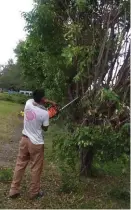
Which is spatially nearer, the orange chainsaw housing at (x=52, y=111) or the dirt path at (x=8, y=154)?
the orange chainsaw housing at (x=52, y=111)

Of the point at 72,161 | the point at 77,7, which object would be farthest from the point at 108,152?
the point at 77,7

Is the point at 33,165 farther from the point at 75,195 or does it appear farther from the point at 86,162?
the point at 86,162

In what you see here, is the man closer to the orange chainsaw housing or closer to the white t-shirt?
the white t-shirt

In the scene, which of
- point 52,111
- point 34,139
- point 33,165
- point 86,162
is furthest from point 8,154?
point 34,139

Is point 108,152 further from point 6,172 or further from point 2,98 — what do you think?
point 2,98

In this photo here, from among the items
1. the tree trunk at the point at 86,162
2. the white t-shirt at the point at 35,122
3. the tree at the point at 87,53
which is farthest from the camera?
the tree trunk at the point at 86,162

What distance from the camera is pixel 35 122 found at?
6566 mm

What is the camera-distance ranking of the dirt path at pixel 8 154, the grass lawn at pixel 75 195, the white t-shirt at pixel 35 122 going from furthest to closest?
the dirt path at pixel 8 154
the white t-shirt at pixel 35 122
the grass lawn at pixel 75 195

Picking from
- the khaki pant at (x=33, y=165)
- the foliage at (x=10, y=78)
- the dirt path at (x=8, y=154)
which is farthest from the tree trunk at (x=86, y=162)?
the foliage at (x=10, y=78)

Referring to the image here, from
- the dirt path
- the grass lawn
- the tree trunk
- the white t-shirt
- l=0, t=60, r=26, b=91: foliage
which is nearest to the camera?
the grass lawn

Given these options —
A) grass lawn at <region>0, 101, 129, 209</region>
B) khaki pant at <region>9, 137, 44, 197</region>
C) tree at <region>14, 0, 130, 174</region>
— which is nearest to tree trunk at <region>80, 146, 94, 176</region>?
tree at <region>14, 0, 130, 174</region>

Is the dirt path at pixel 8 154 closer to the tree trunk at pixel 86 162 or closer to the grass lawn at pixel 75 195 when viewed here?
the grass lawn at pixel 75 195

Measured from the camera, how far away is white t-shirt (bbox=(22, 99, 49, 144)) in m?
6.57

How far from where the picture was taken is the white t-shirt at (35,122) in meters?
6.57
